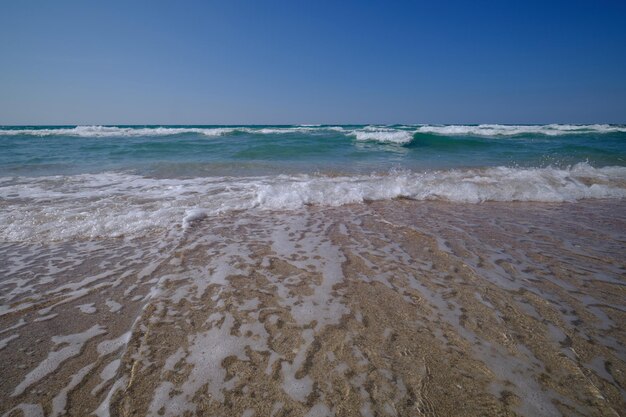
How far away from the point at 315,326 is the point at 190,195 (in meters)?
4.41

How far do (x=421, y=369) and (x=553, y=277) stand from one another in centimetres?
179

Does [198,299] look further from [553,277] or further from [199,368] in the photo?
[553,277]

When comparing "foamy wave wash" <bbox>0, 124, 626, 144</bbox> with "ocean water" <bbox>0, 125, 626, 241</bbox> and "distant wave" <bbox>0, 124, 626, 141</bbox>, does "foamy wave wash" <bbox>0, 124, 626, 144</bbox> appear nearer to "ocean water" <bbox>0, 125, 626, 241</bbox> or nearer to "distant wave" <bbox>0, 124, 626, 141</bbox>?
"distant wave" <bbox>0, 124, 626, 141</bbox>

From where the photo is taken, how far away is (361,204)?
16.9ft

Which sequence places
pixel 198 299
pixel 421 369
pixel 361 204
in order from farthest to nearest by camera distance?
pixel 361 204 < pixel 198 299 < pixel 421 369

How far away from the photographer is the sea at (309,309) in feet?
4.78

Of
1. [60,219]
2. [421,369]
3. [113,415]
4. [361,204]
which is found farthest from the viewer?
[361,204]

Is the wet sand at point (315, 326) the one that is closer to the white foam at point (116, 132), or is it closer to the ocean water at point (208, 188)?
the ocean water at point (208, 188)

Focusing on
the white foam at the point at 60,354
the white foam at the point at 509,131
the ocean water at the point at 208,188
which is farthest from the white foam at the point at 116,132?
the white foam at the point at 60,354

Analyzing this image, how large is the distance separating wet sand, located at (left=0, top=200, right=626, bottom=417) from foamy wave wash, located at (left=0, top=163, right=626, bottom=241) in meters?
0.61

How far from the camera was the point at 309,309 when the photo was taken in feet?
6.98

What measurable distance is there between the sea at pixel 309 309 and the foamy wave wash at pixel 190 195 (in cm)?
6

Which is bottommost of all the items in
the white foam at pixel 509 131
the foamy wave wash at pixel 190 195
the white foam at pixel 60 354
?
the white foam at pixel 60 354

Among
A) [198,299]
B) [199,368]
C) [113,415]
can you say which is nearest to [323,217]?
[198,299]
